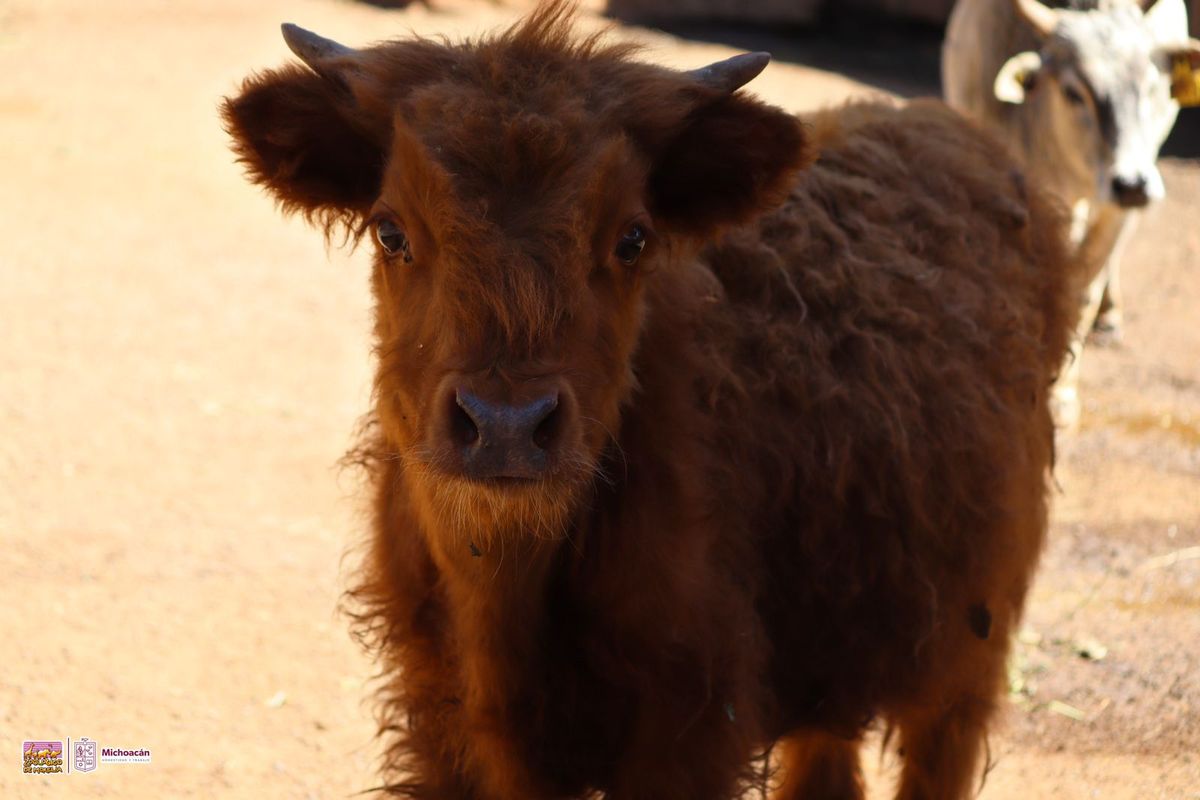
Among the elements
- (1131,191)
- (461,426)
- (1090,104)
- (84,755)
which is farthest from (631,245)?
(1090,104)

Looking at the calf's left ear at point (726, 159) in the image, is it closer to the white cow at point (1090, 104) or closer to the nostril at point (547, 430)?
the nostril at point (547, 430)

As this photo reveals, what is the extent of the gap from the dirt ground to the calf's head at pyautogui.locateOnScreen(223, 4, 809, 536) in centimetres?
56

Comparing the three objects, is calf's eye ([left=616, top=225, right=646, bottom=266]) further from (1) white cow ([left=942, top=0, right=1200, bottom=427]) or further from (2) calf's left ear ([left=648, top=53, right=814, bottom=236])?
(1) white cow ([left=942, top=0, right=1200, bottom=427])

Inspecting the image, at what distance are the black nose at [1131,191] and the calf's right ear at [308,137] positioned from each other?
638 centimetres

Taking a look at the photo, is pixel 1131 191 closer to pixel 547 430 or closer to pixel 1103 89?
pixel 1103 89

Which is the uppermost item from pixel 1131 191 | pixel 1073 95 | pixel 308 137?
pixel 308 137

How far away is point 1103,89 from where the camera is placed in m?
8.83

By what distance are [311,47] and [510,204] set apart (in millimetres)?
814

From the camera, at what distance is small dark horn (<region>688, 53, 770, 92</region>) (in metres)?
3.33

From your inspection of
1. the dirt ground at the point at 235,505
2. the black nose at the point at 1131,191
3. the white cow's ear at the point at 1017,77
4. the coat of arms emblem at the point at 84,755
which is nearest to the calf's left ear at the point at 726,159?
the dirt ground at the point at 235,505

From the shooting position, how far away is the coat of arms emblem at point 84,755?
15.5ft

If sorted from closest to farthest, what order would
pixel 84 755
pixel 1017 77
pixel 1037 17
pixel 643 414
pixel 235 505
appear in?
1. pixel 643 414
2. pixel 84 755
3. pixel 235 505
4. pixel 1017 77
5. pixel 1037 17

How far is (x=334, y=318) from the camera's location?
9.76m

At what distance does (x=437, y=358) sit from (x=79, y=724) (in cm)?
279
